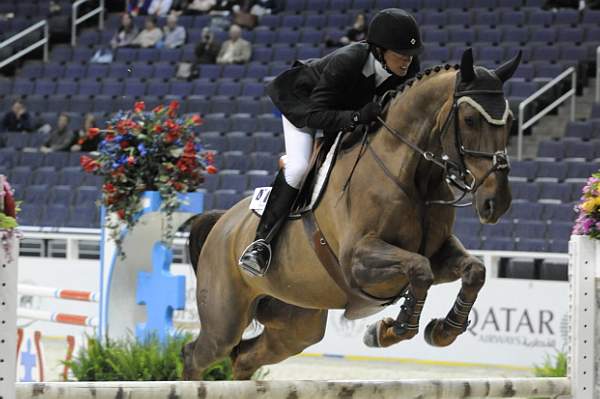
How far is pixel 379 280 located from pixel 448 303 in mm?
4767

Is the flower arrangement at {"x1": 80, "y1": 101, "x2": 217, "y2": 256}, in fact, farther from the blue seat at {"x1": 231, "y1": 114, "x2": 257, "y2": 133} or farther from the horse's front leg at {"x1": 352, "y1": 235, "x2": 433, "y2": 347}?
the blue seat at {"x1": 231, "y1": 114, "x2": 257, "y2": 133}

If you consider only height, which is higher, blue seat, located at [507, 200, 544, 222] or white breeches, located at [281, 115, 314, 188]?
white breeches, located at [281, 115, 314, 188]

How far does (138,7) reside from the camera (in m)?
15.4

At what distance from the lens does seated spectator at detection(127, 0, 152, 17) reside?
15.3 meters

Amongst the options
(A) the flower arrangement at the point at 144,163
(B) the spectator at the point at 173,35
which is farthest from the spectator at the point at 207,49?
(A) the flower arrangement at the point at 144,163

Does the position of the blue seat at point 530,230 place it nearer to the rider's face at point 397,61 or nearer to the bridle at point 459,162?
the rider's face at point 397,61

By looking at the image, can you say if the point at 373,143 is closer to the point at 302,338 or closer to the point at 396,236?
the point at 396,236

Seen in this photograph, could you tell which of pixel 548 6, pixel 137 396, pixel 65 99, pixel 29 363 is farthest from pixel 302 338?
pixel 65 99

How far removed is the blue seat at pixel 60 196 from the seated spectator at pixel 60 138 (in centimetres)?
101

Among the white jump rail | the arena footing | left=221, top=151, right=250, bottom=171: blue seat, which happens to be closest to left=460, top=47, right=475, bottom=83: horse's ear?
the arena footing

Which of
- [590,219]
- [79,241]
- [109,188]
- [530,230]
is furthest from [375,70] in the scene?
[79,241]

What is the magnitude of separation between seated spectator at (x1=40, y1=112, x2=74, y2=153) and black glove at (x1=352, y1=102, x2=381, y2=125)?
9.05m

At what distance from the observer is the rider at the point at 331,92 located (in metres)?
4.31

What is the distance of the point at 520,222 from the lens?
9.54m
